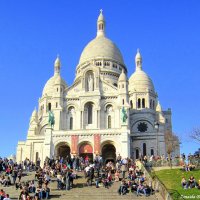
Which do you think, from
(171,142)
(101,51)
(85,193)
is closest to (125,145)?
(171,142)

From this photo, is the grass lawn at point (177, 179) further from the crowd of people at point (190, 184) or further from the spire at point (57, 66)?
the spire at point (57, 66)

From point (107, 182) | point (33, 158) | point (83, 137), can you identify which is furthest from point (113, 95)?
point (107, 182)

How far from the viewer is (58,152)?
6269 cm

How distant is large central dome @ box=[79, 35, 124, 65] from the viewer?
84.1 m

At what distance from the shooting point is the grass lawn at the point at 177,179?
27837mm

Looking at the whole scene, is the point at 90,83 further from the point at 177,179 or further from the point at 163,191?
the point at 163,191

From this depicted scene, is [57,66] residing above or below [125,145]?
above

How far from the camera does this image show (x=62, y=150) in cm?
6438

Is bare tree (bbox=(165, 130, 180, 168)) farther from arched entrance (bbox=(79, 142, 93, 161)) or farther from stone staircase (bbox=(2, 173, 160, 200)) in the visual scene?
stone staircase (bbox=(2, 173, 160, 200))

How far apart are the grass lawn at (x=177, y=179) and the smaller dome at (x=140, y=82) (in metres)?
40.2

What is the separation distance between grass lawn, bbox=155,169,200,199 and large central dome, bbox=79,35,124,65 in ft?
159

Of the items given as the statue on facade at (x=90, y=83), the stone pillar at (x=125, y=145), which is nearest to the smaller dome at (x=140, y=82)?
the statue on facade at (x=90, y=83)

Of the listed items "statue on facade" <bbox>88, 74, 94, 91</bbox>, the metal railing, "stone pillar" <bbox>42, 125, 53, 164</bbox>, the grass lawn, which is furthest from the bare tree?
the metal railing

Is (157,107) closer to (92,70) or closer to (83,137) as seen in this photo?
(92,70)
